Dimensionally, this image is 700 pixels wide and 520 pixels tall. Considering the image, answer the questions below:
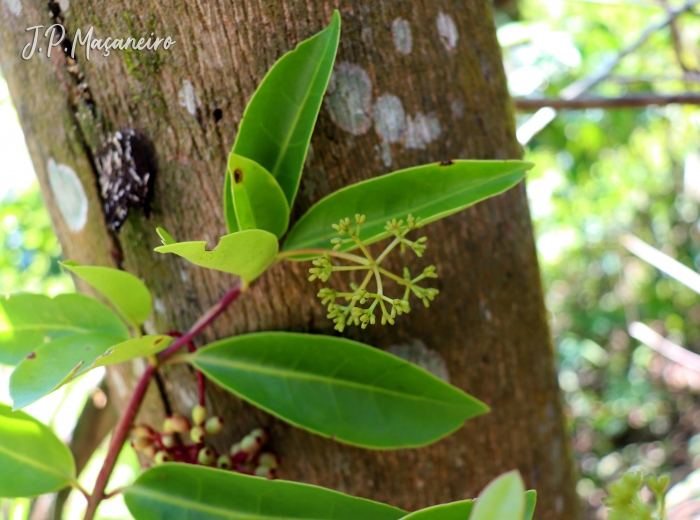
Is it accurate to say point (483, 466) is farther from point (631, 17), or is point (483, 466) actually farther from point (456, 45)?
point (631, 17)

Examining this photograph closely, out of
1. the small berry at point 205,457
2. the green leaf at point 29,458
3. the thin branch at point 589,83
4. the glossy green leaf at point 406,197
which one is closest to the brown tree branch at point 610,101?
the thin branch at point 589,83

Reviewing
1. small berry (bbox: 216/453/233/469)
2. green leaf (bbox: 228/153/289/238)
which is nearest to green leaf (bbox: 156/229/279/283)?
green leaf (bbox: 228/153/289/238)

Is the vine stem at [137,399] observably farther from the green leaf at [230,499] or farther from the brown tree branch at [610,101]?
the brown tree branch at [610,101]

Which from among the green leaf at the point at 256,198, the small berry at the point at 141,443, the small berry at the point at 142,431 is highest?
the green leaf at the point at 256,198

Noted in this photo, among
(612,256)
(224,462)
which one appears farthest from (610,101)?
(612,256)

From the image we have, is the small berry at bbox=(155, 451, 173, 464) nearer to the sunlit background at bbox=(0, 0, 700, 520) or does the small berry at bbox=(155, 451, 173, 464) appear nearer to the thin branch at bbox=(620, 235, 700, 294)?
the thin branch at bbox=(620, 235, 700, 294)

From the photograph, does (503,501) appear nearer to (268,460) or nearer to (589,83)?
(268,460)
